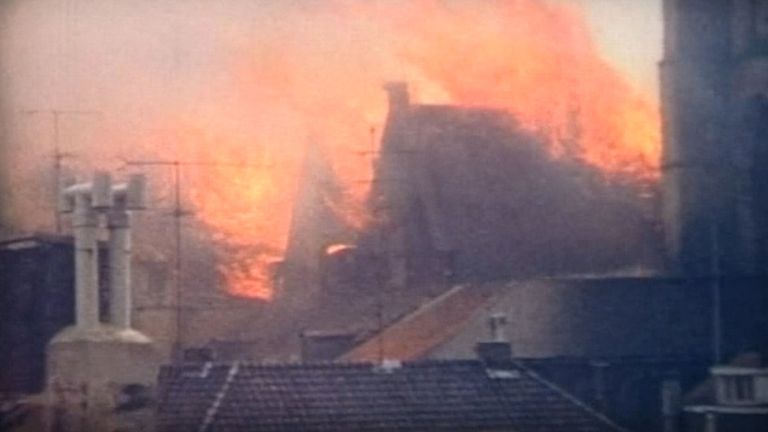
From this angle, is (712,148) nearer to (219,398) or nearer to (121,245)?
(219,398)

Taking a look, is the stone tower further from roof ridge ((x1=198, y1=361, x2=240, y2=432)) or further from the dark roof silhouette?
roof ridge ((x1=198, y1=361, x2=240, y2=432))

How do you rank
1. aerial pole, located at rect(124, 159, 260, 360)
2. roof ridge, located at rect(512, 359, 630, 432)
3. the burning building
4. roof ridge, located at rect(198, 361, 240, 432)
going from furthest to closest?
1. the burning building
2. roof ridge, located at rect(512, 359, 630, 432)
3. aerial pole, located at rect(124, 159, 260, 360)
4. roof ridge, located at rect(198, 361, 240, 432)

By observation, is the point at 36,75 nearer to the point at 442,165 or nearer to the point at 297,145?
the point at 297,145

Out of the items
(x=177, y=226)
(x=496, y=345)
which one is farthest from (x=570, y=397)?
(x=177, y=226)

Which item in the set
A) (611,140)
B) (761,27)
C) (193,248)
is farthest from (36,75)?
(761,27)

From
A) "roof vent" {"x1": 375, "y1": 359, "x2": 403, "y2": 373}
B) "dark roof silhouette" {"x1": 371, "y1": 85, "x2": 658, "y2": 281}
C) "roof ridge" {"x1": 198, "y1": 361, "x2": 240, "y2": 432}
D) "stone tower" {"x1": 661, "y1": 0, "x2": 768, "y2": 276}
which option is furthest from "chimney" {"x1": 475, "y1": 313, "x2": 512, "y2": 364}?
"roof ridge" {"x1": 198, "y1": 361, "x2": 240, "y2": 432}

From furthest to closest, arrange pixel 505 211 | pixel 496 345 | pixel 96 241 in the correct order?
1. pixel 505 211
2. pixel 496 345
3. pixel 96 241

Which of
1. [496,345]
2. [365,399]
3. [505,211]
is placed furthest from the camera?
[505,211]
